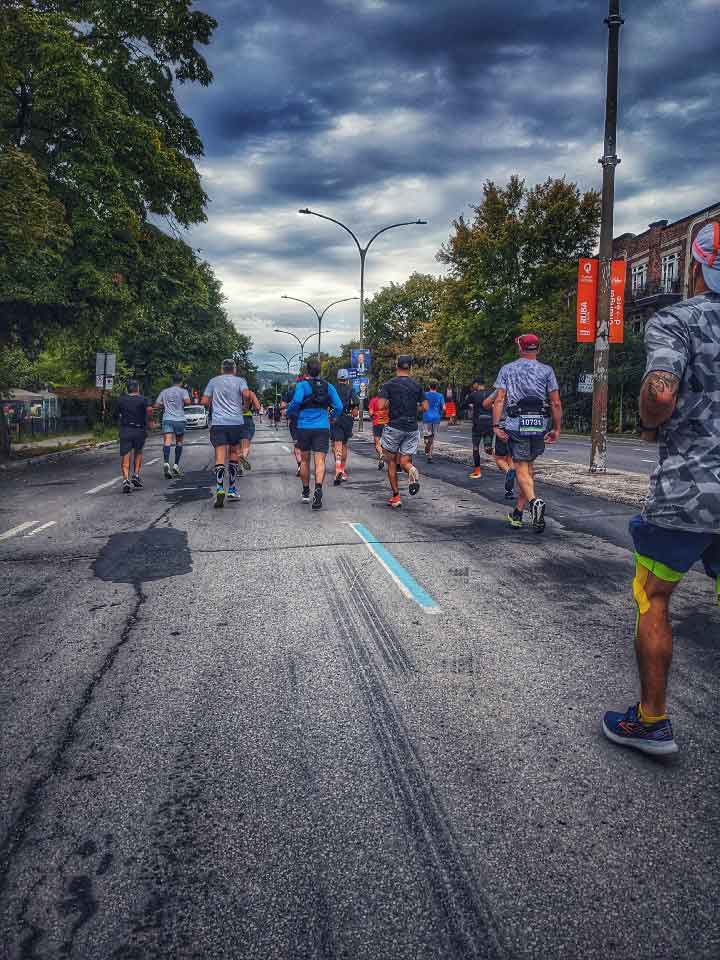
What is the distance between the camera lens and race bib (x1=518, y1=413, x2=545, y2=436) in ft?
25.4

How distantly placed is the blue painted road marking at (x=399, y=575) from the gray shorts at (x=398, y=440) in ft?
6.77

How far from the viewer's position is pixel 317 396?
991 centimetres

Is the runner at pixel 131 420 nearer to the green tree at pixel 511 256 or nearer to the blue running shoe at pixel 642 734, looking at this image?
the blue running shoe at pixel 642 734

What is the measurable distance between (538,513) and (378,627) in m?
3.63

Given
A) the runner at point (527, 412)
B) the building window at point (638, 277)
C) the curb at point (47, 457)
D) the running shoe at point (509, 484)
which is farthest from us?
the building window at point (638, 277)

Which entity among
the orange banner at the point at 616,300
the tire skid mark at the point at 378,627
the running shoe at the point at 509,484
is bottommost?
the tire skid mark at the point at 378,627

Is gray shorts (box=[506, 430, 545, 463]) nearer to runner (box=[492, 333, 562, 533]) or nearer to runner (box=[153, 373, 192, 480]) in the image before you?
runner (box=[492, 333, 562, 533])

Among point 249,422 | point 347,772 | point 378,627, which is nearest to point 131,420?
point 249,422

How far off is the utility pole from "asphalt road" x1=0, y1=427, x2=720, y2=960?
26.1ft

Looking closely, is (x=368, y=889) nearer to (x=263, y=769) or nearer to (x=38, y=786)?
(x=263, y=769)

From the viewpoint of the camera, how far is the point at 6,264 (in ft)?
51.9

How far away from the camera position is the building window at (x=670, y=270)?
38.6m

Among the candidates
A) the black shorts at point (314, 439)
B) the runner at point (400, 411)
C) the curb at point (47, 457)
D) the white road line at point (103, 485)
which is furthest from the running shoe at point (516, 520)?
the curb at point (47, 457)

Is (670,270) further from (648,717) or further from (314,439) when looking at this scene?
(648,717)
